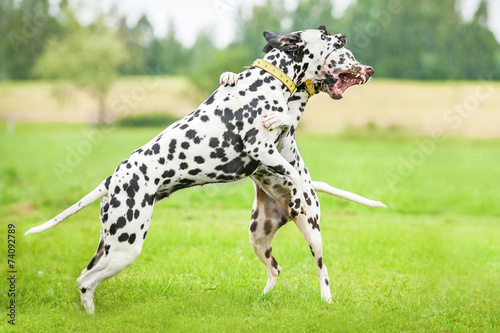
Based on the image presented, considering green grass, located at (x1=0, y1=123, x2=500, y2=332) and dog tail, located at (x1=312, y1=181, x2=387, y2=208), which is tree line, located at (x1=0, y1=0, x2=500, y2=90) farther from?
dog tail, located at (x1=312, y1=181, x2=387, y2=208)

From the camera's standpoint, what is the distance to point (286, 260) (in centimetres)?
802

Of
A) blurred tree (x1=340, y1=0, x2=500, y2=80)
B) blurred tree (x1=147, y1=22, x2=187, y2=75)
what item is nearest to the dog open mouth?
blurred tree (x1=340, y1=0, x2=500, y2=80)

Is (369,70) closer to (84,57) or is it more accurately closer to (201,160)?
(201,160)

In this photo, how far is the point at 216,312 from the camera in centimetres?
546

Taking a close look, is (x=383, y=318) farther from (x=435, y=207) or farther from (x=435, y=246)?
(x=435, y=207)

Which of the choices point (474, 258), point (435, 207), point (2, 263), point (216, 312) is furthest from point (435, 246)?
point (2, 263)

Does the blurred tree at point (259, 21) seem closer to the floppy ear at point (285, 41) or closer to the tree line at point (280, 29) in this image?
the tree line at point (280, 29)

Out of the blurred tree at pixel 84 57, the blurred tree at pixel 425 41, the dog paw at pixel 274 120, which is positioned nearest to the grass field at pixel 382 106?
the blurred tree at pixel 425 41

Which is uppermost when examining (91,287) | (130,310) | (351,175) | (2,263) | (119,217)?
(119,217)

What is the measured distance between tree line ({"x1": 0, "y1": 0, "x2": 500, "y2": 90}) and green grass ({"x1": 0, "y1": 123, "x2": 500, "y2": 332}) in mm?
8352

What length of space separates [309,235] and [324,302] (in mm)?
669

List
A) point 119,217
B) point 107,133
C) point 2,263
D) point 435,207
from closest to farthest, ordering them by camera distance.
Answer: point 119,217, point 2,263, point 435,207, point 107,133

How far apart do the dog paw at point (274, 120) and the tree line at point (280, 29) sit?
51.7ft

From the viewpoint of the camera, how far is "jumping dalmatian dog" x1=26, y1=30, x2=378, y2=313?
16.1ft
